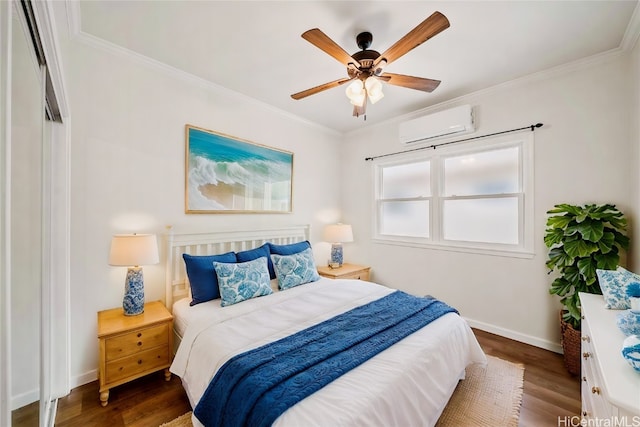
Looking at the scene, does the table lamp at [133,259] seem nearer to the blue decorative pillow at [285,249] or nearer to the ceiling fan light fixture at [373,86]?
the blue decorative pillow at [285,249]

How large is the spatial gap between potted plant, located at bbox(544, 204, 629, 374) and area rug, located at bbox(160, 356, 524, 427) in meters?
0.52

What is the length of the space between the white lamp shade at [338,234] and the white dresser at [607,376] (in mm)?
2490

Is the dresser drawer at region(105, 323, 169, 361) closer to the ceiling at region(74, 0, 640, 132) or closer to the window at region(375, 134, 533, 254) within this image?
the ceiling at region(74, 0, 640, 132)

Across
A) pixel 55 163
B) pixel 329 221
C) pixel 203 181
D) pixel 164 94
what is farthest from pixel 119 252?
pixel 329 221

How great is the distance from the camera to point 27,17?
3.47ft

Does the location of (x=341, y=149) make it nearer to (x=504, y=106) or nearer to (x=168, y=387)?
(x=504, y=106)

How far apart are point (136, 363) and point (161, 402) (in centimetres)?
35

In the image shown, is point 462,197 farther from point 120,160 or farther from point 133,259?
point 120,160

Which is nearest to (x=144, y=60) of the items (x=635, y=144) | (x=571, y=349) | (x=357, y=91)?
(x=357, y=91)

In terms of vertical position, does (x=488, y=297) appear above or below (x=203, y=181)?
below

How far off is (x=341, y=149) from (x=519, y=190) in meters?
2.55

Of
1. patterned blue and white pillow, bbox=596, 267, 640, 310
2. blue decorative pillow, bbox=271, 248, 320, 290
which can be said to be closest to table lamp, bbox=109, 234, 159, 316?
blue decorative pillow, bbox=271, 248, 320, 290

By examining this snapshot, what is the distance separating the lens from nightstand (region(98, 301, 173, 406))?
1931 mm

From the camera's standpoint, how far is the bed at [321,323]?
4.00 feet
